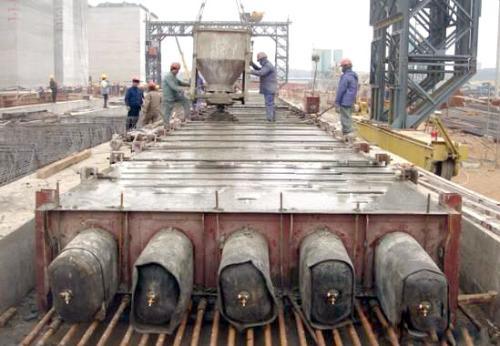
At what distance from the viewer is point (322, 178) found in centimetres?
591

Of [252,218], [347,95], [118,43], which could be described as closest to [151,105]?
[347,95]

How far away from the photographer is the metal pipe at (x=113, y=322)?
4055mm

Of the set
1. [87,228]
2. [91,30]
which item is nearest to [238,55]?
[87,228]

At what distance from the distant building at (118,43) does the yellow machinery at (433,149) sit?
174 feet

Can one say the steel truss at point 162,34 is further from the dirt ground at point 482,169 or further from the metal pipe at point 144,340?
the metal pipe at point 144,340

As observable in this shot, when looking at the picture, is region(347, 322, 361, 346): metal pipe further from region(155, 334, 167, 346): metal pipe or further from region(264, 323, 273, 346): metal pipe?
region(155, 334, 167, 346): metal pipe

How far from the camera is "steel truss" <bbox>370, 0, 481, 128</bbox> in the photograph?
1365 centimetres

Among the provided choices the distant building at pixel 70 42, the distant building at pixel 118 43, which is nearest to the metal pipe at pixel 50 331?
the distant building at pixel 70 42

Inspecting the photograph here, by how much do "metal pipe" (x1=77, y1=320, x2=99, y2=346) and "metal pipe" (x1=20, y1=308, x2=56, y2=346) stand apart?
0.33 meters

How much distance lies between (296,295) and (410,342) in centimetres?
90

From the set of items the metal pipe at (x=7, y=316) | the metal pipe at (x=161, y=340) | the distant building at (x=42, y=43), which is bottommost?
the metal pipe at (x=7, y=316)

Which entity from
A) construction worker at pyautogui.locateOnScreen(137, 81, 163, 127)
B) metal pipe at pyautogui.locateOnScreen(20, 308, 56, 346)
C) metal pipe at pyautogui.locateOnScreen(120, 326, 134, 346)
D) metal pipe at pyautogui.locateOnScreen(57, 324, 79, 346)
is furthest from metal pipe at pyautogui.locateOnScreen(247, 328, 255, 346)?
construction worker at pyautogui.locateOnScreen(137, 81, 163, 127)

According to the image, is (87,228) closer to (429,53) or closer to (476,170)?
(429,53)

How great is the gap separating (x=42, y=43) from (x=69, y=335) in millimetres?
34156
